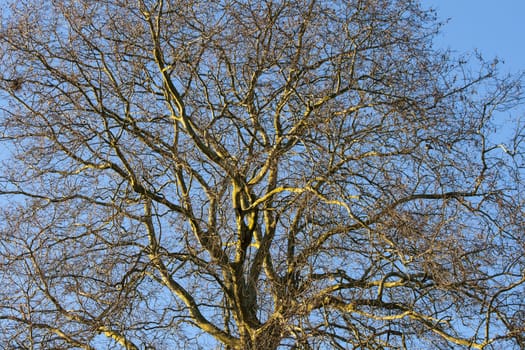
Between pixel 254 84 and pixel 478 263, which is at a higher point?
pixel 254 84

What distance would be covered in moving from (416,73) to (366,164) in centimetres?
134

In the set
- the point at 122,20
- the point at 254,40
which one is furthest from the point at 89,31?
the point at 254,40

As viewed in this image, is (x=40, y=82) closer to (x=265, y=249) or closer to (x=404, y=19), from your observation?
(x=265, y=249)

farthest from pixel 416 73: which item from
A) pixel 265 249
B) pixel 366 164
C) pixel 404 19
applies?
pixel 265 249

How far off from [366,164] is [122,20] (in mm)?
3367

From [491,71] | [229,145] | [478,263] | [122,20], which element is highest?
[122,20]

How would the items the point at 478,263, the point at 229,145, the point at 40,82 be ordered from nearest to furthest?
the point at 478,263
the point at 40,82
the point at 229,145

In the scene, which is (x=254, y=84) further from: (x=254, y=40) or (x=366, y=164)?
(x=366, y=164)

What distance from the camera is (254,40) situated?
1027cm

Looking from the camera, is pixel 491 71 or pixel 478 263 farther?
pixel 491 71

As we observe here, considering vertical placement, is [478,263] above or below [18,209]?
below

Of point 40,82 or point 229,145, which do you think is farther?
point 229,145

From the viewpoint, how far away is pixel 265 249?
10430mm

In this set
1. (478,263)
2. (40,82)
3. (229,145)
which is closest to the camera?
(478,263)
